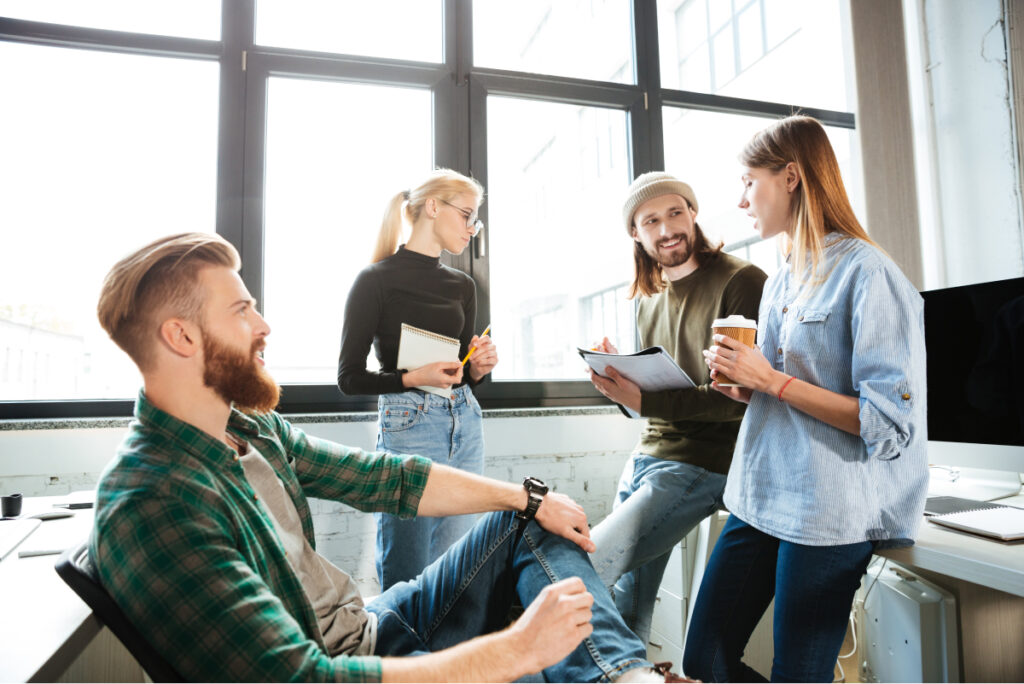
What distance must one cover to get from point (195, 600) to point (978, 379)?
1894 millimetres

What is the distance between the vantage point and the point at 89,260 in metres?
2.23

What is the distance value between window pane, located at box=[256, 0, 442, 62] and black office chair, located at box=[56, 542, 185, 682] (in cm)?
231

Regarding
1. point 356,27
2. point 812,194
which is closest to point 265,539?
point 812,194

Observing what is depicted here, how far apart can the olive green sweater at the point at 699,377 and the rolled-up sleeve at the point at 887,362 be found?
0.49 metres

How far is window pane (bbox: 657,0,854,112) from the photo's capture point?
3.19 m

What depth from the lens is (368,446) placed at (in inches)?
89.8

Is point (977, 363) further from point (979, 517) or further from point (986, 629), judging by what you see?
point (986, 629)

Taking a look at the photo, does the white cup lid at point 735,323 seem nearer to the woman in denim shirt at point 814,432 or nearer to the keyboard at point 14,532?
the woman in denim shirt at point 814,432

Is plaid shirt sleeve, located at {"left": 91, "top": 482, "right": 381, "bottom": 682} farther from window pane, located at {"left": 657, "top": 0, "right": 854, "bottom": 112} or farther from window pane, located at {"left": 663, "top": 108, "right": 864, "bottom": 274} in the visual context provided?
window pane, located at {"left": 657, "top": 0, "right": 854, "bottom": 112}

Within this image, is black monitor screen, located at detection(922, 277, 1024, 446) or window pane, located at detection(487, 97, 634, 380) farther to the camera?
window pane, located at detection(487, 97, 634, 380)

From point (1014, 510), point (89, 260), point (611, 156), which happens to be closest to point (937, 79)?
point (611, 156)

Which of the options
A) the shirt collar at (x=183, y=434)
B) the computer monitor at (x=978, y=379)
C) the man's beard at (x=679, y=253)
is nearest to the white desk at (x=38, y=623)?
the shirt collar at (x=183, y=434)

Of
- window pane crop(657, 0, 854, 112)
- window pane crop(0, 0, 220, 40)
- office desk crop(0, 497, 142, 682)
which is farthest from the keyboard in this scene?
window pane crop(657, 0, 854, 112)

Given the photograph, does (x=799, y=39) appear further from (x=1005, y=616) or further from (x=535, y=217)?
(x=1005, y=616)
